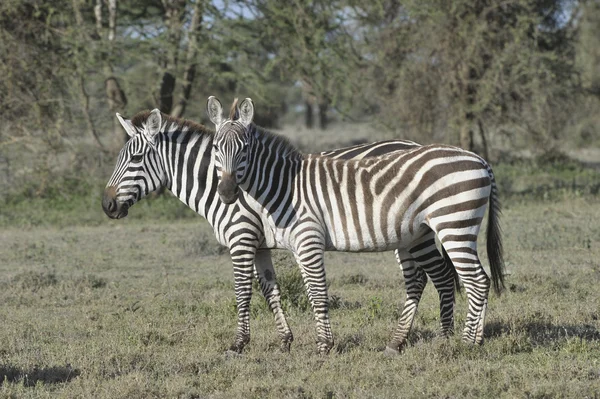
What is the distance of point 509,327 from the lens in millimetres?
6930

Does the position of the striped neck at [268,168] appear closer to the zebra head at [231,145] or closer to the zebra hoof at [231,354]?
A: the zebra head at [231,145]

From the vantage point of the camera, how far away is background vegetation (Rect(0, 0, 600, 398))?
5.85 meters

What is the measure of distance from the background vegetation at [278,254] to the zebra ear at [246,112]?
5.87 feet

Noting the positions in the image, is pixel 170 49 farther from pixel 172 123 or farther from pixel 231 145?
pixel 231 145

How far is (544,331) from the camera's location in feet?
22.6

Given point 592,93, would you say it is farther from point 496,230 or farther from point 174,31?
point 496,230

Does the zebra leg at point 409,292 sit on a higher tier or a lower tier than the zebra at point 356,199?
lower

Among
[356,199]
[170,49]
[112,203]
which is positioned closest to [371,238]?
[356,199]

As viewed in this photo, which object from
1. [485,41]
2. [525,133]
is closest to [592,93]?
[525,133]

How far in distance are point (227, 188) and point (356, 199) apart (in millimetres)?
997

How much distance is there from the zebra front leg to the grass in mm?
148

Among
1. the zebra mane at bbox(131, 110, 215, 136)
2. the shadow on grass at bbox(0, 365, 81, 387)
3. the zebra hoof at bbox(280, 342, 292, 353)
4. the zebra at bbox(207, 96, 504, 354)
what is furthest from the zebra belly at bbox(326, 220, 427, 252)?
the shadow on grass at bbox(0, 365, 81, 387)

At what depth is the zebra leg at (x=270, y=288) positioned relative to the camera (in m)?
6.63

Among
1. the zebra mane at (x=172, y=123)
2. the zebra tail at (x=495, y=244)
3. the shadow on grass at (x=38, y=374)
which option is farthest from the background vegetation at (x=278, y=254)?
the zebra mane at (x=172, y=123)
